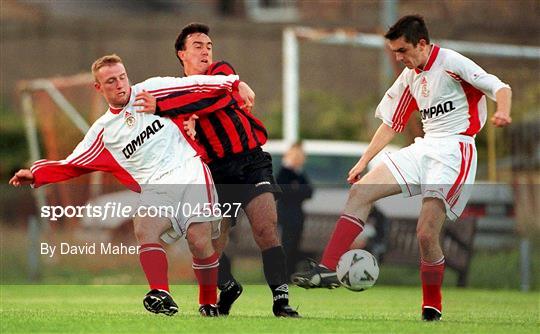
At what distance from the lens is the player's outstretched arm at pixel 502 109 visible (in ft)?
30.3

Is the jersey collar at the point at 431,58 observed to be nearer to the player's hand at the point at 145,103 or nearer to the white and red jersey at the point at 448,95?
the white and red jersey at the point at 448,95

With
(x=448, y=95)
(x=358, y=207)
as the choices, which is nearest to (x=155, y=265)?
(x=358, y=207)

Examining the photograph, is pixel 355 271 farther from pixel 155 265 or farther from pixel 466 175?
pixel 155 265

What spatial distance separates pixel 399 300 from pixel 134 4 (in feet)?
61.9

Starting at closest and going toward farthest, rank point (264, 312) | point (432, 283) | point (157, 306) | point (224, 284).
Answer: point (157, 306)
point (432, 283)
point (224, 284)
point (264, 312)

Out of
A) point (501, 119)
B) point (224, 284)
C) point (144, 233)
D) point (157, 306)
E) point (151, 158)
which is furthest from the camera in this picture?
point (224, 284)

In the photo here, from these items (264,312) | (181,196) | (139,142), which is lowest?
(264,312)

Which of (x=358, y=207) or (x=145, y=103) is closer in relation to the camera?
(x=145, y=103)

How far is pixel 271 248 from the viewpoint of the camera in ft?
33.1

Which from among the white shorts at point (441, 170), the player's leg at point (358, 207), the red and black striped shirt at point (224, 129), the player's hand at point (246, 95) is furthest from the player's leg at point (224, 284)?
the white shorts at point (441, 170)

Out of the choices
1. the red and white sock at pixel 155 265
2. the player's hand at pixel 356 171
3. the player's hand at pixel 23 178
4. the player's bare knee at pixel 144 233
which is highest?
→ the player's hand at pixel 23 178

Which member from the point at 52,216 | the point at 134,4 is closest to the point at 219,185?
the point at 52,216

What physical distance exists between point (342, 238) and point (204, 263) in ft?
3.24

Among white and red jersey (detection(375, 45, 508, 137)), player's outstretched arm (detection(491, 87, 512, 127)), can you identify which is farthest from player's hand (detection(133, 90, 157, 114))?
player's outstretched arm (detection(491, 87, 512, 127))
